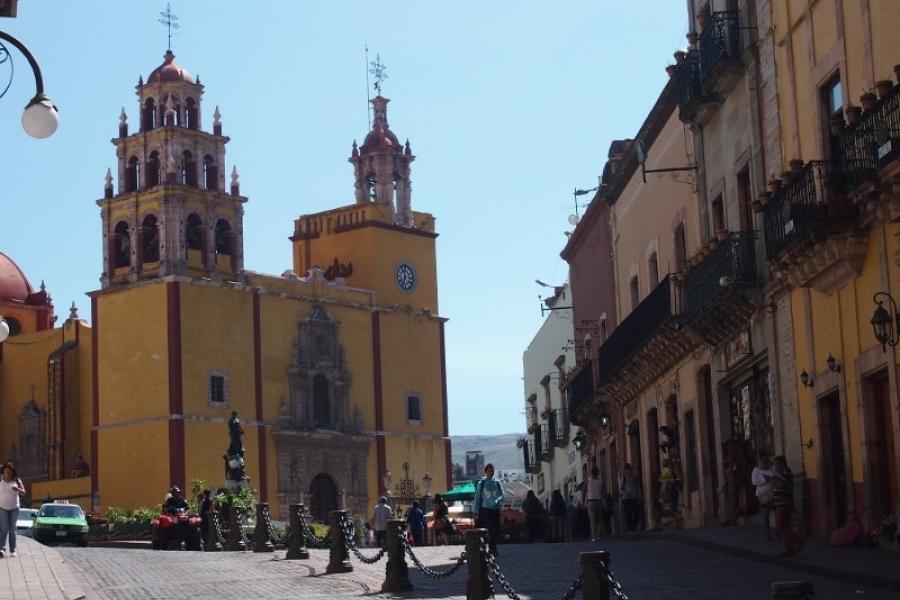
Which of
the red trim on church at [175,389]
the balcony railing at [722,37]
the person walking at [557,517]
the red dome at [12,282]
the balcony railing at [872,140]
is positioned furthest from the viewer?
the red dome at [12,282]

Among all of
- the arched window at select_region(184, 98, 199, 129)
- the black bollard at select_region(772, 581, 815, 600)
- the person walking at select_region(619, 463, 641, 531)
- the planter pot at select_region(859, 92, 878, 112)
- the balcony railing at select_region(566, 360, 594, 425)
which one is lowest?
the black bollard at select_region(772, 581, 815, 600)

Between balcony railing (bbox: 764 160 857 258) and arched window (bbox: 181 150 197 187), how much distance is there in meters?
46.4

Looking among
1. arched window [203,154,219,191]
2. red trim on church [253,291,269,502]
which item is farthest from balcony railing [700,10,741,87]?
arched window [203,154,219,191]

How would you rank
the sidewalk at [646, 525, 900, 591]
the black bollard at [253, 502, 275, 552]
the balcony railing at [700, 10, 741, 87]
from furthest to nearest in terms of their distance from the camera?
the black bollard at [253, 502, 275, 552] < the balcony railing at [700, 10, 741, 87] < the sidewalk at [646, 525, 900, 591]

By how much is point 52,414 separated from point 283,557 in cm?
4160

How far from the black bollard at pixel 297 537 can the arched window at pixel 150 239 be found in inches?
1561

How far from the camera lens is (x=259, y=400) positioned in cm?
6656

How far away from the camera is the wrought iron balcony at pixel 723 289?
83.3 feet

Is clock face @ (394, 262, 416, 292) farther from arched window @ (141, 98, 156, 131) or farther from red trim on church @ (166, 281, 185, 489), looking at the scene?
red trim on church @ (166, 281, 185, 489)

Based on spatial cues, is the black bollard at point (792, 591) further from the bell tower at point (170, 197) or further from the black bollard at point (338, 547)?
the bell tower at point (170, 197)

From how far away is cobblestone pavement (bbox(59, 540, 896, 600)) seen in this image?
18141 mm

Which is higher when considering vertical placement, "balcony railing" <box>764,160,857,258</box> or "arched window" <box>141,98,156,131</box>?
"arched window" <box>141,98,156,131</box>

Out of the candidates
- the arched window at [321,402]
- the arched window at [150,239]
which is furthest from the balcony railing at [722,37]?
the arched window at [321,402]

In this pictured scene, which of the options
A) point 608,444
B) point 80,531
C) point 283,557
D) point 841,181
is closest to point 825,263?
point 841,181
